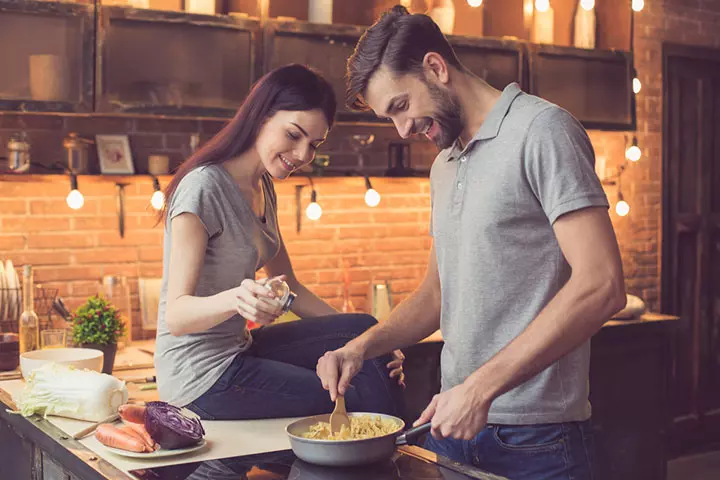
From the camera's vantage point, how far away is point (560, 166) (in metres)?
2.08

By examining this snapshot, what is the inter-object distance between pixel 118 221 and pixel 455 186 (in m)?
2.39

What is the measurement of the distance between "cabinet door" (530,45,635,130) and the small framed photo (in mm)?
2025

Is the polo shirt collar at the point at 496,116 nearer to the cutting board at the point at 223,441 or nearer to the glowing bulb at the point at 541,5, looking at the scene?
the cutting board at the point at 223,441

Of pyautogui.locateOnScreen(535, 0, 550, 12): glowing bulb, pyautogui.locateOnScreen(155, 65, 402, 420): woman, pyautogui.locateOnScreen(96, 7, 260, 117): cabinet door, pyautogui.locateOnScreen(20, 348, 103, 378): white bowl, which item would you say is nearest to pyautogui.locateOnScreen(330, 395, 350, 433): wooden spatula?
pyautogui.locateOnScreen(155, 65, 402, 420): woman

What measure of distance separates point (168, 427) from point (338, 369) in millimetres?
432

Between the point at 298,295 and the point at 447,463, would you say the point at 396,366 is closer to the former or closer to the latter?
the point at 298,295

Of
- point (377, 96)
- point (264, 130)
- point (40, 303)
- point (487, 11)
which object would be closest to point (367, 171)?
point (487, 11)

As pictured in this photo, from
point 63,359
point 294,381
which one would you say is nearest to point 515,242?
point 294,381

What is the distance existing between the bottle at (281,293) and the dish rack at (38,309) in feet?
6.85

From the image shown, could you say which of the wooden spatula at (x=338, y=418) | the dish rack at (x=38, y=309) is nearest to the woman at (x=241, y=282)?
the wooden spatula at (x=338, y=418)

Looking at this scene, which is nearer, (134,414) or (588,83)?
(134,414)

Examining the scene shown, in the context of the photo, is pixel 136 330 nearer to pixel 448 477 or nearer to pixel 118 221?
pixel 118 221

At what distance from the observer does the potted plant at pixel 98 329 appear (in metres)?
3.68

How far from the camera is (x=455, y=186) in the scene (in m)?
2.34
